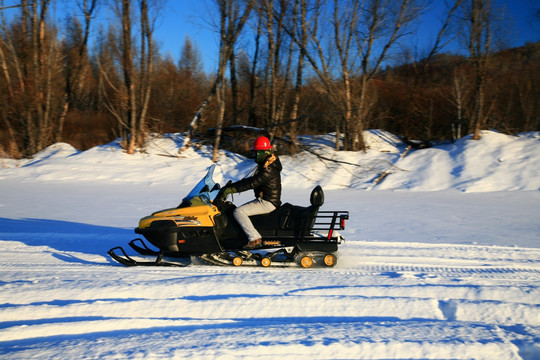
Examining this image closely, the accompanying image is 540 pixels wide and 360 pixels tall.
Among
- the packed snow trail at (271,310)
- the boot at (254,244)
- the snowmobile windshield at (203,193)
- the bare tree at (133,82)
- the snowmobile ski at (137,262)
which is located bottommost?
the packed snow trail at (271,310)

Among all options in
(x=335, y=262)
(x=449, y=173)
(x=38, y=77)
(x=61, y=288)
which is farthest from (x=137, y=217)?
(x=38, y=77)

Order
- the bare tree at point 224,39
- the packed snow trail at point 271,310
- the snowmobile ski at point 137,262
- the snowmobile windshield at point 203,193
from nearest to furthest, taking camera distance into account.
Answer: the packed snow trail at point 271,310 → the snowmobile ski at point 137,262 → the snowmobile windshield at point 203,193 → the bare tree at point 224,39

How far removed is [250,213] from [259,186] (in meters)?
0.39

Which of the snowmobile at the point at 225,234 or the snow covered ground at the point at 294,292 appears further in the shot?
the snowmobile at the point at 225,234

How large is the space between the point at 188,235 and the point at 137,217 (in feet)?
12.1

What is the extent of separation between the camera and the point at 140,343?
9.73 ft

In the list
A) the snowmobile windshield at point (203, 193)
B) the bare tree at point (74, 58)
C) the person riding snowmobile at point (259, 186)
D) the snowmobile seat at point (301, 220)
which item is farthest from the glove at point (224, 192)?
the bare tree at point (74, 58)

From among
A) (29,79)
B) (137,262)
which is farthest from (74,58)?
(137,262)

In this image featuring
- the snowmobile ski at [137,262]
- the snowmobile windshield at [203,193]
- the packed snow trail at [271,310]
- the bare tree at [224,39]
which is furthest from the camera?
the bare tree at [224,39]

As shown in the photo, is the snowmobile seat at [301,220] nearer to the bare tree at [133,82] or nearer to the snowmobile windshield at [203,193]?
the snowmobile windshield at [203,193]

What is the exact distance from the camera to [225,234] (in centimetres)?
521

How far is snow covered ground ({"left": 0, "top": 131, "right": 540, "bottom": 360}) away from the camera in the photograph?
2.96 meters

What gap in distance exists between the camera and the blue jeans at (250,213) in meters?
5.07

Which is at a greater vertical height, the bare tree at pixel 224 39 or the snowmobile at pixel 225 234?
the bare tree at pixel 224 39
